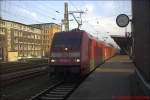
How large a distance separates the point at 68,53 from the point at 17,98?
5644mm

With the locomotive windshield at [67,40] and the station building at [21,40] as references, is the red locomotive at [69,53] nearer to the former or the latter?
the locomotive windshield at [67,40]

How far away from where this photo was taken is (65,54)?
17.6 metres

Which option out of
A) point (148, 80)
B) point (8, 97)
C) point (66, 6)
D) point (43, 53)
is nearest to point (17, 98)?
point (8, 97)

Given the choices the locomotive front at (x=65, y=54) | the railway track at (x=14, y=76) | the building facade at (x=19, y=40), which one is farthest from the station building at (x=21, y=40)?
the locomotive front at (x=65, y=54)

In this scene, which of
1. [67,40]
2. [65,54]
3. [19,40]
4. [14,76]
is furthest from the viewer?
[19,40]

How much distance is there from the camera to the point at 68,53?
17641mm

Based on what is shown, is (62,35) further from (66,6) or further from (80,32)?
(66,6)

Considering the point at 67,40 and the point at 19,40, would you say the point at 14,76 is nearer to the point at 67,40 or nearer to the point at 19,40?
the point at 67,40

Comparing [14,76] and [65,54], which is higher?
[65,54]

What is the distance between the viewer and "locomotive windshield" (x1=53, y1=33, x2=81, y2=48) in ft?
58.9

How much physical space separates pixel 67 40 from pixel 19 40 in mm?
70921

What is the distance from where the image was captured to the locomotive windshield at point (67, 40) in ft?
58.9

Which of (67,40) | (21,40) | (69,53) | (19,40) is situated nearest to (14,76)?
(67,40)

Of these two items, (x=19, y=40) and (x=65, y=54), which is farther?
(x=19, y=40)
